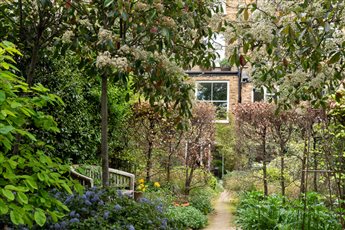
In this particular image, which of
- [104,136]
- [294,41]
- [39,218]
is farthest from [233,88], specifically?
[39,218]

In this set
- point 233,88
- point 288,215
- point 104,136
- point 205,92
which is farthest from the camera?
point 205,92

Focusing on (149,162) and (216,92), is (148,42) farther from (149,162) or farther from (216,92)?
(216,92)

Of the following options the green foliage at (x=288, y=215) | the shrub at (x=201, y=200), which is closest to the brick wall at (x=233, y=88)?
the shrub at (x=201, y=200)

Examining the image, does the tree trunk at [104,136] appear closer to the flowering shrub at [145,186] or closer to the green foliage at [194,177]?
the flowering shrub at [145,186]

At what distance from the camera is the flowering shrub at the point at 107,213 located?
3316mm

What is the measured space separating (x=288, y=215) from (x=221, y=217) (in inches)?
128

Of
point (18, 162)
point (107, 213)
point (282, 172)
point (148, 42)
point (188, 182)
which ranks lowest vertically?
point (188, 182)

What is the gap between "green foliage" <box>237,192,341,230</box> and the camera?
5.42m

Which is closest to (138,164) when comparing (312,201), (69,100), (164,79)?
(69,100)

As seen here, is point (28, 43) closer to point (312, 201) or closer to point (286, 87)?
point (286, 87)

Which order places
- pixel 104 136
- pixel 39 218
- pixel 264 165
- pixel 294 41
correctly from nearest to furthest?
pixel 39 218, pixel 294 41, pixel 104 136, pixel 264 165

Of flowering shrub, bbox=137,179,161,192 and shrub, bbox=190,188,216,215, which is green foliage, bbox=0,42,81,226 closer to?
flowering shrub, bbox=137,179,161,192

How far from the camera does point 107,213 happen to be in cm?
→ 348

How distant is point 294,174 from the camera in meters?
8.96
